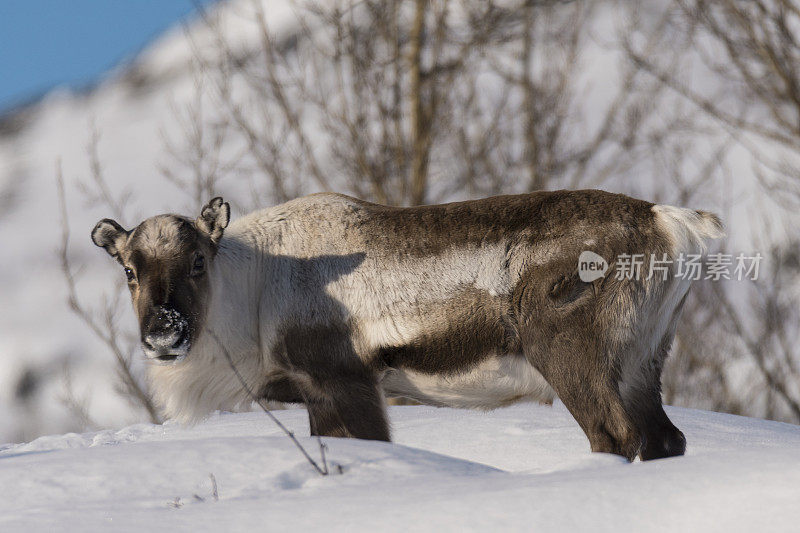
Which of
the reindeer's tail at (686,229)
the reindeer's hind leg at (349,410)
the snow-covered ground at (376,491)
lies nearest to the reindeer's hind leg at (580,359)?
the reindeer's tail at (686,229)

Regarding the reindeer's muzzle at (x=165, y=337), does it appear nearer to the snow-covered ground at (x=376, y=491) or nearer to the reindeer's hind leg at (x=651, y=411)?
the snow-covered ground at (x=376, y=491)

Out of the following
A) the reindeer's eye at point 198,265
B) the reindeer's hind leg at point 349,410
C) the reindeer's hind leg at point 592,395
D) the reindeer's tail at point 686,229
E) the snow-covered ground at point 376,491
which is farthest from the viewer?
the reindeer's eye at point 198,265

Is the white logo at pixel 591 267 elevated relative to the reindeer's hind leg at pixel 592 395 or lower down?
elevated

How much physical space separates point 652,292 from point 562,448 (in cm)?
153

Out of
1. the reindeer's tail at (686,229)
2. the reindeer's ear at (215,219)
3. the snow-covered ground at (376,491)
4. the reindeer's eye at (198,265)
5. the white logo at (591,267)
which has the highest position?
the reindeer's ear at (215,219)

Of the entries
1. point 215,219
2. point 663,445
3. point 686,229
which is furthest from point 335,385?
point 686,229

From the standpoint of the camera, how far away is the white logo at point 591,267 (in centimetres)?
556

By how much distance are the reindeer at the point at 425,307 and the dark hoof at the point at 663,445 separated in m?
0.01

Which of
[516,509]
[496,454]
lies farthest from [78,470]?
[496,454]

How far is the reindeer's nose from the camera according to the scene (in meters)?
5.70

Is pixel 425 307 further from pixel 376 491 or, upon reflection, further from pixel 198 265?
pixel 376 491

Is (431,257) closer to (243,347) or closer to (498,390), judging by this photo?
(498,390)

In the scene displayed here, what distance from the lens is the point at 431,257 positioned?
19.6 feet

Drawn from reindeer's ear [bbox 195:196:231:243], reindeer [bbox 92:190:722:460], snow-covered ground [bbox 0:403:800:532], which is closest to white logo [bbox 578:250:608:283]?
reindeer [bbox 92:190:722:460]
